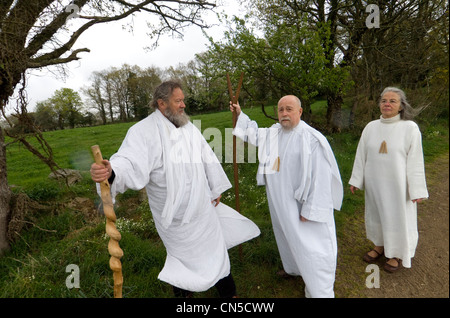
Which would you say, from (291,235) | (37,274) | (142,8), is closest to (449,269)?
(291,235)

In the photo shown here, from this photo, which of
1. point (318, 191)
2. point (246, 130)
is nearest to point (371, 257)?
point (318, 191)

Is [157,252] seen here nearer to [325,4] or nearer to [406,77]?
[325,4]

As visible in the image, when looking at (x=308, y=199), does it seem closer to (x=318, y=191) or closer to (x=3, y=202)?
(x=318, y=191)

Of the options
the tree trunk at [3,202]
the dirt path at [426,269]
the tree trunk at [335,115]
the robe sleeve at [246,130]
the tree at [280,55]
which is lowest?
the dirt path at [426,269]

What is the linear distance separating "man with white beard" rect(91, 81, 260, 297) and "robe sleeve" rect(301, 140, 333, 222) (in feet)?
3.42

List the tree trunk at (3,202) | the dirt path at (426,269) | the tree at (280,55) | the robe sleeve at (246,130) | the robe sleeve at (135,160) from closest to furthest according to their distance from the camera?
the robe sleeve at (135,160) < the dirt path at (426,269) < the robe sleeve at (246,130) < the tree trunk at (3,202) < the tree at (280,55)

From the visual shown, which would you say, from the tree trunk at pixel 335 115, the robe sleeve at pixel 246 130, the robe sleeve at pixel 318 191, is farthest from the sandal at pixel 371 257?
the tree trunk at pixel 335 115

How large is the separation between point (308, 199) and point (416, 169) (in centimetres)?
155

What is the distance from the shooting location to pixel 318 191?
2.48m

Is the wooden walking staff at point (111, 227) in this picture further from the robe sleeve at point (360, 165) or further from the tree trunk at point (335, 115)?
the tree trunk at point (335, 115)

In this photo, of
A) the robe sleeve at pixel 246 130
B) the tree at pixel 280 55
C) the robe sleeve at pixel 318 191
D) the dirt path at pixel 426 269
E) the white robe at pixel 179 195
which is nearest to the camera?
the white robe at pixel 179 195

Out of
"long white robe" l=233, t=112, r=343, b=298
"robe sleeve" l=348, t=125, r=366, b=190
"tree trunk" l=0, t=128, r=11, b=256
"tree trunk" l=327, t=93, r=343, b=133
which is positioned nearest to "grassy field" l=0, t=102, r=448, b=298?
"tree trunk" l=0, t=128, r=11, b=256

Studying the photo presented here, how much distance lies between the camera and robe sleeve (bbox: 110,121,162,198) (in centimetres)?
196

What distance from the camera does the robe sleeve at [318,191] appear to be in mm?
2459
